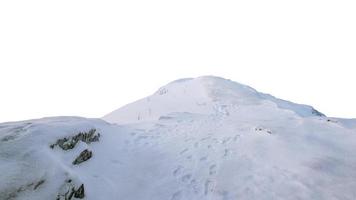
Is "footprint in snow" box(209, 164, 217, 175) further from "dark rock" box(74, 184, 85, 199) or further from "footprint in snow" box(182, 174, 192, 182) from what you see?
"dark rock" box(74, 184, 85, 199)

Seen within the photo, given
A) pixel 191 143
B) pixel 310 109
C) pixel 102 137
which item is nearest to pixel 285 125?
pixel 191 143

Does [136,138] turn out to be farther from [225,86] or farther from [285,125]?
[225,86]

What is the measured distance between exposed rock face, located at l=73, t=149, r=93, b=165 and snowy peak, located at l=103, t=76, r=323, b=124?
777 centimetres

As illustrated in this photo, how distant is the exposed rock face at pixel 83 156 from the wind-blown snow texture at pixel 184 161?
0.12m

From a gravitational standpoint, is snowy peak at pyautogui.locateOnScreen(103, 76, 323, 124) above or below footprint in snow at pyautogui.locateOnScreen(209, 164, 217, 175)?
above

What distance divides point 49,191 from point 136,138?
590 cm

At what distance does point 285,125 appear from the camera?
51.7ft

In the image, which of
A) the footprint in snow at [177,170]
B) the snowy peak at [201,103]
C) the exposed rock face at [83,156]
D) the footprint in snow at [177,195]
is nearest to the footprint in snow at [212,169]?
the footprint in snow at [177,170]

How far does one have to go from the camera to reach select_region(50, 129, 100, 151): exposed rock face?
11102mm

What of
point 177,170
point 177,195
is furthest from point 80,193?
point 177,170

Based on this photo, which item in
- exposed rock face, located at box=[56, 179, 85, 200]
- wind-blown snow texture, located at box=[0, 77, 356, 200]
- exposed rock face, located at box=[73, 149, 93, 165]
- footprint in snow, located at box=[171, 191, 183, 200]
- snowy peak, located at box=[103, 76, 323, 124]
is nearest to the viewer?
exposed rock face, located at box=[56, 179, 85, 200]

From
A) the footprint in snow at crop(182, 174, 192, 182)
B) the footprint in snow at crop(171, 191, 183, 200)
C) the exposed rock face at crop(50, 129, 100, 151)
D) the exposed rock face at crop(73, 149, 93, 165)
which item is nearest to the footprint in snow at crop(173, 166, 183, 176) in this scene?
the footprint in snow at crop(182, 174, 192, 182)

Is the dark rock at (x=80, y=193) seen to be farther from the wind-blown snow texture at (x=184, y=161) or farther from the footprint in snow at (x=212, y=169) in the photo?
the footprint in snow at (x=212, y=169)

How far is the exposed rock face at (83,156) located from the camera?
10.6 meters
